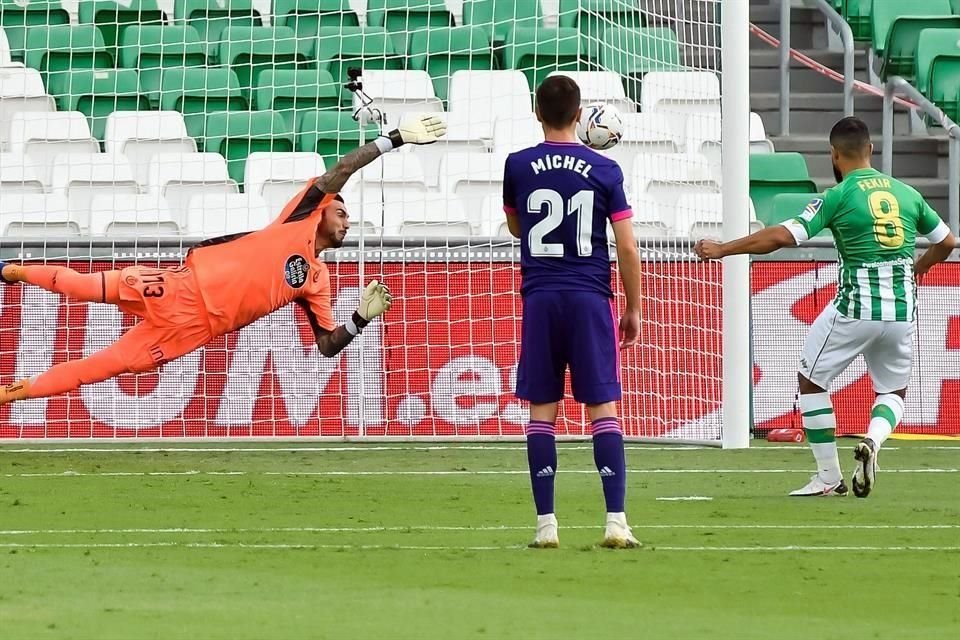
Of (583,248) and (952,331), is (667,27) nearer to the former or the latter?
(952,331)

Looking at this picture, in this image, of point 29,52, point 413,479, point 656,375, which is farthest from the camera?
point 29,52

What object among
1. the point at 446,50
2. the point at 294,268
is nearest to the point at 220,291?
the point at 294,268

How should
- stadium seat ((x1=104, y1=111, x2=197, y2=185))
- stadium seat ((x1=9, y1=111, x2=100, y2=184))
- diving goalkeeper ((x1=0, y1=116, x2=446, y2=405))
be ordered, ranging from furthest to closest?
stadium seat ((x1=104, y1=111, x2=197, y2=185)) → stadium seat ((x1=9, y1=111, x2=100, y2=184)) → diving goalkeeper ((x1=0, y1=116, x2=446, y2=405))

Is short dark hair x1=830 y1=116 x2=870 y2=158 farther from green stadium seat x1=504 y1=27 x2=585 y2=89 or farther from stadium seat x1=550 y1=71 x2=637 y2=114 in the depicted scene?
green stadium seat x1=504 y1=27 x2=585 y2=89

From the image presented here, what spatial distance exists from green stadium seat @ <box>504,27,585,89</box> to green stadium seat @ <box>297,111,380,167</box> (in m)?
1.41

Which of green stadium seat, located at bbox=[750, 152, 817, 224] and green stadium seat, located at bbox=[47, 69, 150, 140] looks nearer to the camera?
green stadium seat, located at bbox=[47, 69, 150, 140]

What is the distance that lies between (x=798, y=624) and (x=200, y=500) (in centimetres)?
428

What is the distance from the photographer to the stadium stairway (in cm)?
1628

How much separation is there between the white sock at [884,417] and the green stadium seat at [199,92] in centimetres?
696

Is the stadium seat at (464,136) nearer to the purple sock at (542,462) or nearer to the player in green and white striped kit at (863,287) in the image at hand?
the player in green and white striped kit at (863,287)

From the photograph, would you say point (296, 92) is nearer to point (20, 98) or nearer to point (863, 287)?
point (20, 98)

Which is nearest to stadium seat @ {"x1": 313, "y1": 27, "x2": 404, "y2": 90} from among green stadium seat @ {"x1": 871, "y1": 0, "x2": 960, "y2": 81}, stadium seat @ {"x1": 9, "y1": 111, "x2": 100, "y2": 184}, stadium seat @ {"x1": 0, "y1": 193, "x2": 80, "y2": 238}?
stadium seat @ {"x1": 9, "y1": 111, "x2": 100, "y2": 184}

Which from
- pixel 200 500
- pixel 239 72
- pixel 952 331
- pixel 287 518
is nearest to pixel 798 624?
pixel 287 518

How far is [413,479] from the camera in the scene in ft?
32.0
